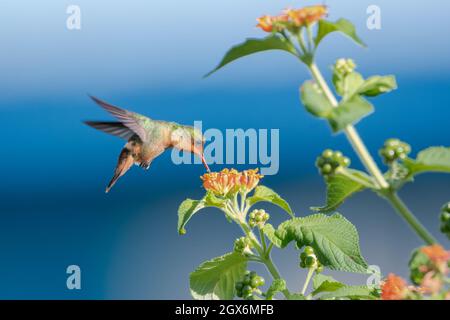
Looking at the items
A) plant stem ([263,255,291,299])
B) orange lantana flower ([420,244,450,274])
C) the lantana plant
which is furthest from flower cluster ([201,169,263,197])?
orange lantana flower ([420,244,450,274])

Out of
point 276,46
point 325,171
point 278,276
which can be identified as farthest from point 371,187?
A: point 278,276

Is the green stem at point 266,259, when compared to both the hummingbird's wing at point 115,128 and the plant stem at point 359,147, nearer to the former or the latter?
the plant stem at point 359,147

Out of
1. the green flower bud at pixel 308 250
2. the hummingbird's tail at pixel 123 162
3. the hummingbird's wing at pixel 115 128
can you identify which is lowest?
the green flower bud at pixel 308 250

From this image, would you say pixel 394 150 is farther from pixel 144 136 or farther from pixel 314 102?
pixel 144 136

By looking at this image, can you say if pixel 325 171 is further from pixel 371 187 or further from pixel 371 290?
pixel 371 290

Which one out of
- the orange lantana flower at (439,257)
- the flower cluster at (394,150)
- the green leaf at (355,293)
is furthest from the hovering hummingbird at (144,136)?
the orange lantana flower at (439,257)

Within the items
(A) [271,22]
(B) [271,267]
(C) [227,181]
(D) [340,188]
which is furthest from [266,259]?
(A) [271,22]
